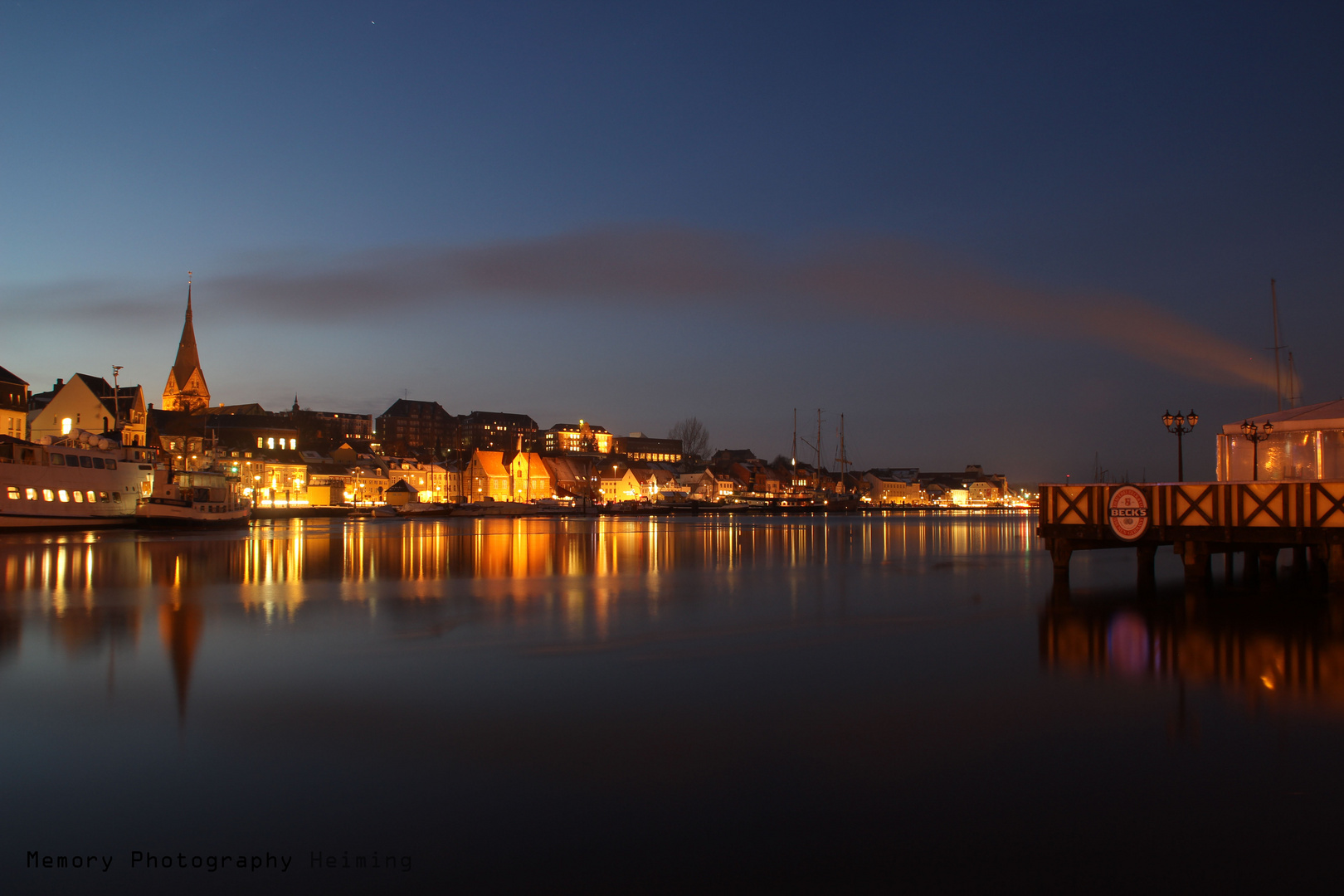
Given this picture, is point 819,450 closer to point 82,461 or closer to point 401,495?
point 401,495

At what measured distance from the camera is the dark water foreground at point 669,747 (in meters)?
6.09

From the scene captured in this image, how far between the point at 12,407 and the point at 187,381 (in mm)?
68423

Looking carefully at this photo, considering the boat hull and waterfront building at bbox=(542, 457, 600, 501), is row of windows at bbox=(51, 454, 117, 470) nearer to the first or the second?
the boat hull

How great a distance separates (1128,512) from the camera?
2322cm

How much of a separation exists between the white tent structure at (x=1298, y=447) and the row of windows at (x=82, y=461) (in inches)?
2469

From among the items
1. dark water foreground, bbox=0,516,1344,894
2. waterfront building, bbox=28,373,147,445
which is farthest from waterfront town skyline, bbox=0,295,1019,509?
dark water foreground, bbox=0,516,1344,894

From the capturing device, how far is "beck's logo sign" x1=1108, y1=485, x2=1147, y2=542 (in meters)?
22.9

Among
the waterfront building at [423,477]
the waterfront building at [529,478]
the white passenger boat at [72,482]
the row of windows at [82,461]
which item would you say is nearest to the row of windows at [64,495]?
the white passenger boat at [72,482]

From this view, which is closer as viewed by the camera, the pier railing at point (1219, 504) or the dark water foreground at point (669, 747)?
the dark water foreground at point (669, 747)

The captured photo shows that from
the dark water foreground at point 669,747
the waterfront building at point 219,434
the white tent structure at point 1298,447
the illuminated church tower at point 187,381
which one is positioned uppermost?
the illuminated church tower at point 187,381

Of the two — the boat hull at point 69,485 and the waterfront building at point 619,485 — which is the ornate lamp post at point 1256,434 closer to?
the boat hull at point 69,485

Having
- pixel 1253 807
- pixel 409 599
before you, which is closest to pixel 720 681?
pixel 1253 807

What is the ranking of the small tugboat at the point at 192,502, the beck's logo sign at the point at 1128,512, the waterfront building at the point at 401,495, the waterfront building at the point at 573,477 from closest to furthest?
the beck's logo sign at the point at 1128,512 < the small tugboat at the point at 192,502 < the waterfront building at the point at 401,495 < the waterfront building at the point at 573,477

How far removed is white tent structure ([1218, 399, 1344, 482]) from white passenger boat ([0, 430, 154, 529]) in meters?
60.0
